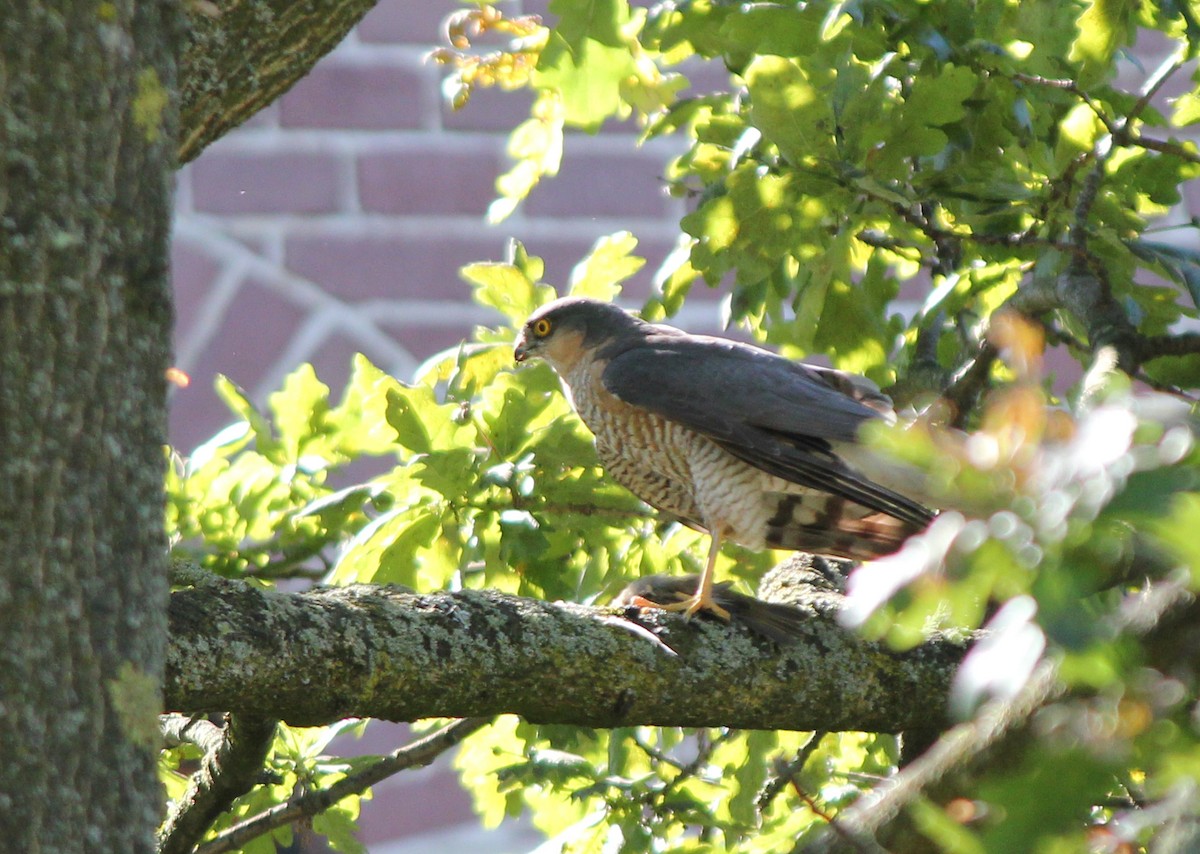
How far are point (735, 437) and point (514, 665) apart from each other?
1195 millimetres

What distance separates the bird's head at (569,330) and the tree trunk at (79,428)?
1969mm

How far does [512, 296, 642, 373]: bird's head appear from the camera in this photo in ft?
11.5

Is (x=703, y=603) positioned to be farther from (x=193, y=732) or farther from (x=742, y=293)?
(x=193, y=732)

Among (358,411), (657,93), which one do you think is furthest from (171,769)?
(657,93)

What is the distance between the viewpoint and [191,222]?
608 cm

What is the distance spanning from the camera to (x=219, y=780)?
2.48 metres

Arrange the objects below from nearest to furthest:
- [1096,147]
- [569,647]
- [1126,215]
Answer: [569,647] → [1096,147] → [1126,215]

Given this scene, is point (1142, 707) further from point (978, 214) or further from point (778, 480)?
point (778, 480)

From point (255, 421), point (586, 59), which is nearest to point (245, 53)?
point (586, 59)

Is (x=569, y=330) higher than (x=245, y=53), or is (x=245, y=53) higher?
(x=245, y=53)

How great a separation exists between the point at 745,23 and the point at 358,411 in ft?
3.35

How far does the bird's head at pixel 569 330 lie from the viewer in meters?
3.50

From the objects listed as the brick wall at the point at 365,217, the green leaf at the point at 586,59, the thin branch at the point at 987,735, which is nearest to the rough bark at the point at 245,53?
the green leaf at the point at 586,59

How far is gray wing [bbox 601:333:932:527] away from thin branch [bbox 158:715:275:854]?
1.20 meters
